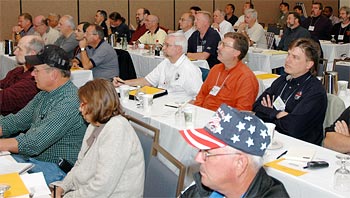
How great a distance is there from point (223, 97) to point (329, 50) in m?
4.90

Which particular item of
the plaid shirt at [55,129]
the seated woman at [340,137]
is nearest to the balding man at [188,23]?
the plaid shirt at [55,129]

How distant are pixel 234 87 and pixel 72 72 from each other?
2.40m

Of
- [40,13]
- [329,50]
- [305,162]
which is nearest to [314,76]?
[305,162]

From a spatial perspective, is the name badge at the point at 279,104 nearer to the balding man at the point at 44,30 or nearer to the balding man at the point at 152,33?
the balding man at the point at 152,33

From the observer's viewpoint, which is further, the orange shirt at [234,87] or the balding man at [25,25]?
the balding man at [25,25]

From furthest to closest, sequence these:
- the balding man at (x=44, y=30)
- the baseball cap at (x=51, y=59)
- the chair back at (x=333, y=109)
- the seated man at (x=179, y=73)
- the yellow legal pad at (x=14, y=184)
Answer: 1. the balding man at (x=44, y=30)
2. the seated man at (x=179, y=73)
3. the chair back at (x=333, y=109)
4. the baseball cap at (x=51, y=59)
5. the yellow legal pad at (x=14, y=184)

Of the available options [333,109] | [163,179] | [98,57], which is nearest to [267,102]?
[333,109]

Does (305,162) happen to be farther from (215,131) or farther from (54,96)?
(54,96)

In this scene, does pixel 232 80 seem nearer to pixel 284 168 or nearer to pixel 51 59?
pixel 51 59

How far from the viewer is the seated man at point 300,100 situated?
327 centimetres

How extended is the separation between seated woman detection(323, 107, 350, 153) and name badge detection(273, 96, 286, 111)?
0.57m

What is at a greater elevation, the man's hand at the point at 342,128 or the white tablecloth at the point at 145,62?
the white tablecloth at the point at 145,62

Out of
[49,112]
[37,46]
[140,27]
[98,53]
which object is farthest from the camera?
[140,27]

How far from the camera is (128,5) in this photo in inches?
438
